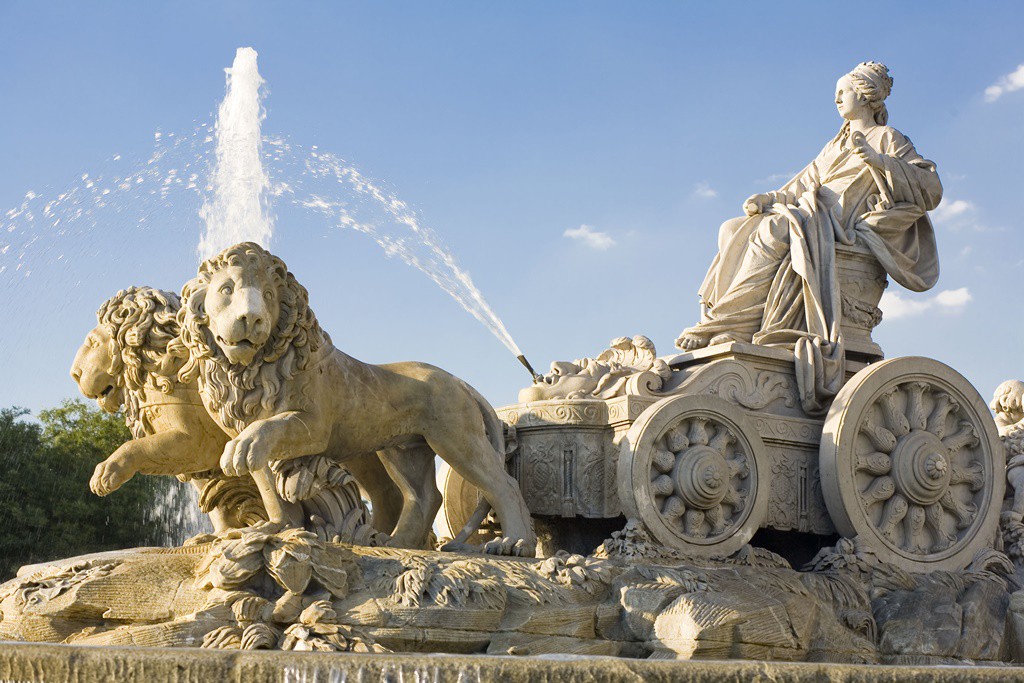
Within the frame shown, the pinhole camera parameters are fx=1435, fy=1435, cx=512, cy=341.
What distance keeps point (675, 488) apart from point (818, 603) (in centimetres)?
113

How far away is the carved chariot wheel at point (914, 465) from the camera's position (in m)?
9.78

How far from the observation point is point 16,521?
75.8 feet

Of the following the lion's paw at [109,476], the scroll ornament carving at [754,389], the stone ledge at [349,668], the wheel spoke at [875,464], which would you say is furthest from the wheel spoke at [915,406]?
the lion's paw at [109,476]

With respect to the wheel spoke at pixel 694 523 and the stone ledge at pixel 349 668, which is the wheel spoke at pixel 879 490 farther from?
the stone ledge at pixel 349 668

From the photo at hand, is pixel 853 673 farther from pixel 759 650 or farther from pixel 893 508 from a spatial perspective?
pixel 893 508

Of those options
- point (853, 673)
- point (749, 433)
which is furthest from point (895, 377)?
point (853, 673)

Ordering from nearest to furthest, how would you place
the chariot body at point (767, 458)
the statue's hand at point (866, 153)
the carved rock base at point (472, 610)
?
the carved rock base at point (472, 610), the chariot body at point (767, 458), the statue's hand at point (866, 153)

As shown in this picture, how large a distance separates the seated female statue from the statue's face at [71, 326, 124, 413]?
3975 mm

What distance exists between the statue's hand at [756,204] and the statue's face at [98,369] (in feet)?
16.0

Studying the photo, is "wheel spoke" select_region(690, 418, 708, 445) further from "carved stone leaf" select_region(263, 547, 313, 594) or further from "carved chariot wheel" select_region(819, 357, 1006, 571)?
"carved stone leaf" select_region(263, 547, 313, 594)

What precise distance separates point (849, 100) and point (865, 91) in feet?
0.47

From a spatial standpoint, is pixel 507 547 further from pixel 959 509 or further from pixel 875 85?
pixel 875 85

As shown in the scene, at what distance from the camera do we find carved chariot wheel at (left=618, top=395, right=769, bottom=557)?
29.9ft

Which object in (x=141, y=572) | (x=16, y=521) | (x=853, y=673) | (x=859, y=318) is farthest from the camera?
(x=16, y=521)
